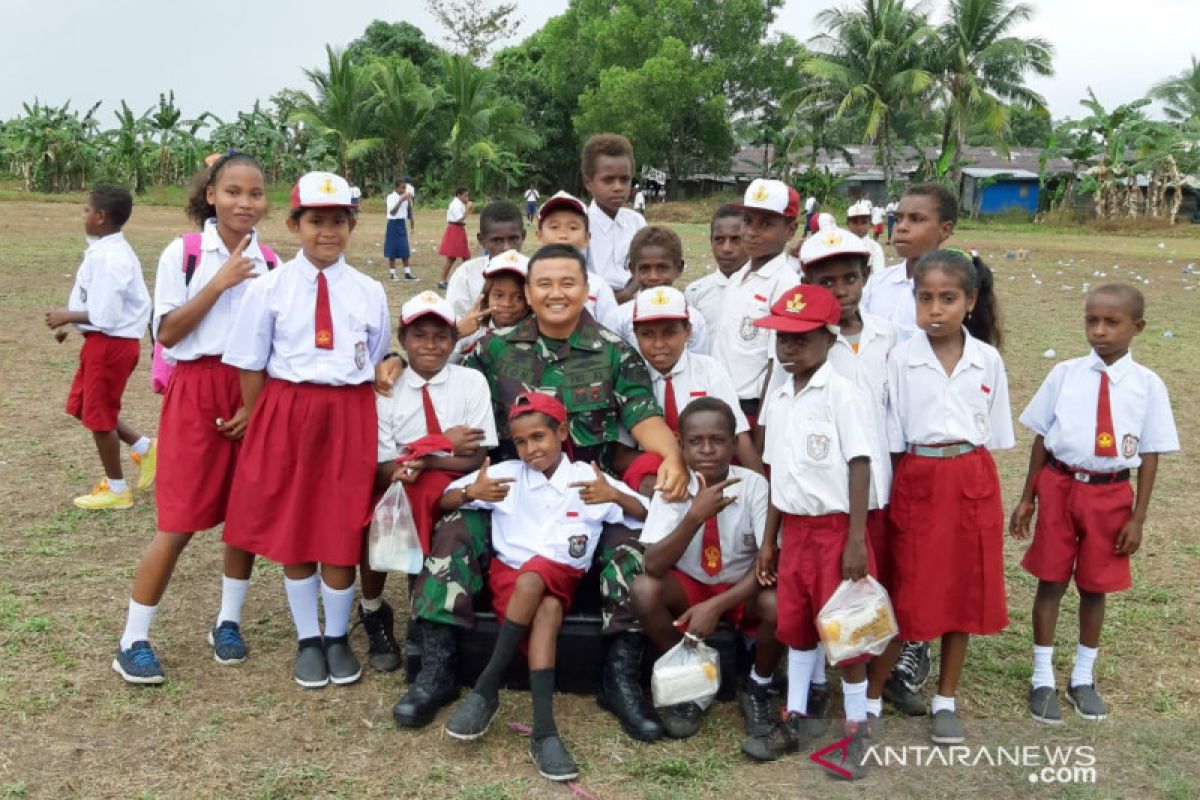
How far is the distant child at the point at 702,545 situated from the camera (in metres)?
3.55

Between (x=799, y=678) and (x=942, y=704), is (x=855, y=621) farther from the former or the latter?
(x=942, y=704)

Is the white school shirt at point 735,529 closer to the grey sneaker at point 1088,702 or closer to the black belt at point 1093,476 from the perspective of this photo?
the black belt at point 1093,476

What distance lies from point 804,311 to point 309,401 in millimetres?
1775

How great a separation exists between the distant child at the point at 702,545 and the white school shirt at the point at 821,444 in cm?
23

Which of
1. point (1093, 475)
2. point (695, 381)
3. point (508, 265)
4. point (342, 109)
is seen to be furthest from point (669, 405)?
point (342, 109)

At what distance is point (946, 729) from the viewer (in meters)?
3.55

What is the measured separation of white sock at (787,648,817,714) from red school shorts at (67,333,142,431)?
4154 mm

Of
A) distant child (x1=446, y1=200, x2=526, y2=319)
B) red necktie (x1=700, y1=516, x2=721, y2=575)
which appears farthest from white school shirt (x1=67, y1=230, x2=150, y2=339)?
red necktie (x1=700, y1=516, x2=721, y2=575)

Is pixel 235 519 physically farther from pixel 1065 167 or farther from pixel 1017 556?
pixel 1065 167

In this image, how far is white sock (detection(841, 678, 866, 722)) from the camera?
3.43 meters

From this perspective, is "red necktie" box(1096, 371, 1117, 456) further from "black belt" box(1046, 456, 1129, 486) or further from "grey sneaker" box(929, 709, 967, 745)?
"grey sneaker" box(929, 709, 967, 745)

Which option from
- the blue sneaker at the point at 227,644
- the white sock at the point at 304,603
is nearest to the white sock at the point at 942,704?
the white sock at the point at 304,603

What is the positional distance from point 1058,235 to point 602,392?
3020cm

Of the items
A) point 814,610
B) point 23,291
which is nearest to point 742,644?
point 814,610
